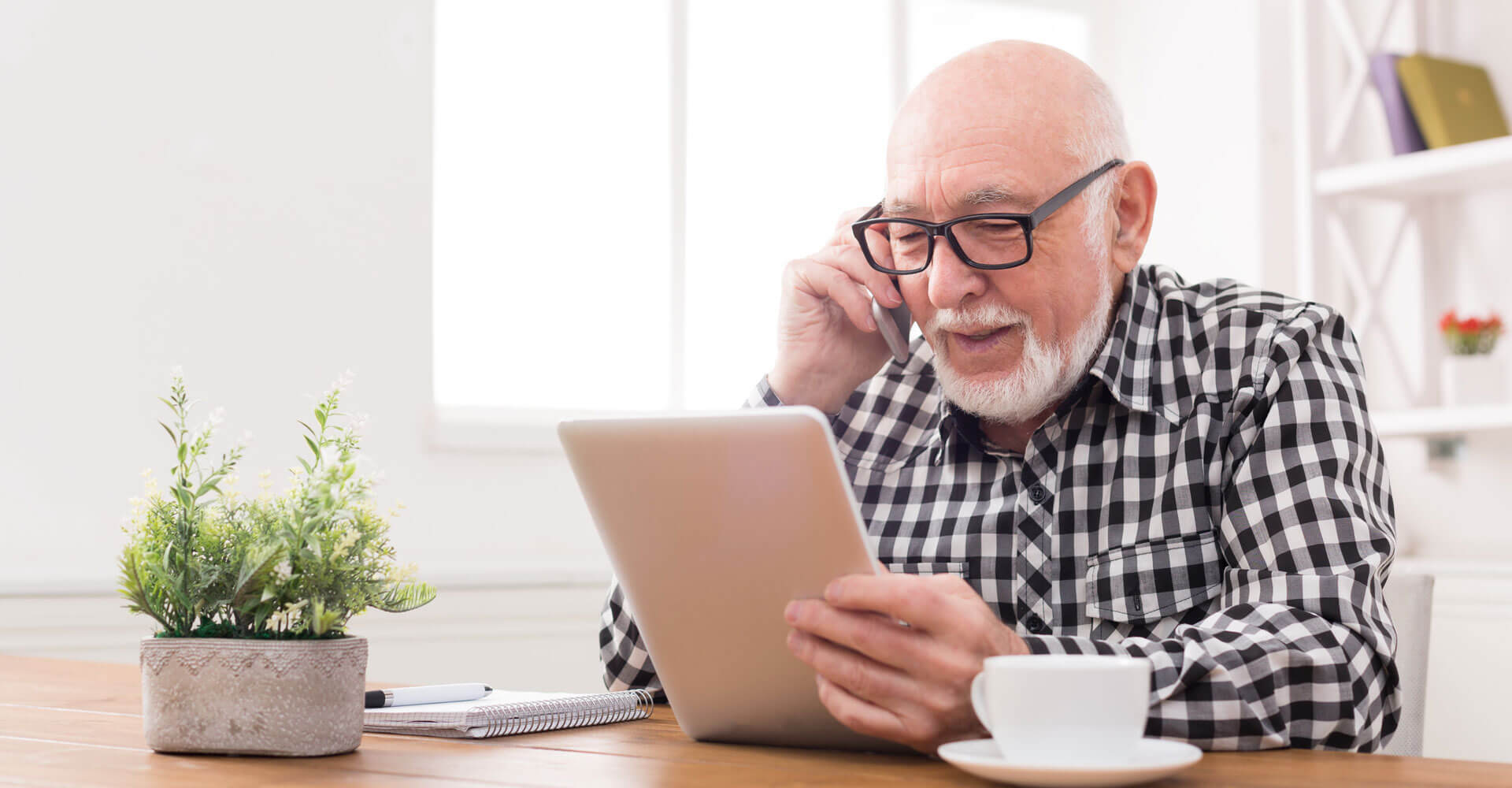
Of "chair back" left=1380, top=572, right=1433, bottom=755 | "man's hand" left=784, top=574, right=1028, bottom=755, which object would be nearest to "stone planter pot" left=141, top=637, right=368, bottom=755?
"man's hand" left=784, top=574, right=1028, bottom=755

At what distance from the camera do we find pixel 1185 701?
3.29 feet

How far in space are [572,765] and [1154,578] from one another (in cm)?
72

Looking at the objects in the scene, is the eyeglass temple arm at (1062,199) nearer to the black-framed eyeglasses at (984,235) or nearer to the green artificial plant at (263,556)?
the black-framed eyeglasses at (984,235)

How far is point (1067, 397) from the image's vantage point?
1530 mm

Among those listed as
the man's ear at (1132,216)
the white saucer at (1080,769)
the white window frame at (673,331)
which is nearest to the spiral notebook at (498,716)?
the white saucer at (1080,769)

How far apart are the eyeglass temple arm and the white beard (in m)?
0.10

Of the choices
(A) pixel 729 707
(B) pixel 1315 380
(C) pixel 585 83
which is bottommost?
(A) pixel 729 707

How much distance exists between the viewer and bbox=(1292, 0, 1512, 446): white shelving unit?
284 cm

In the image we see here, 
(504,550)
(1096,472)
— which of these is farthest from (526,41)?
(1096,472)

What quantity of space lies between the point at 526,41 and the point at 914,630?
2.34 metres

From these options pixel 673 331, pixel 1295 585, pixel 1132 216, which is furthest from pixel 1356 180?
pixel 1295 585

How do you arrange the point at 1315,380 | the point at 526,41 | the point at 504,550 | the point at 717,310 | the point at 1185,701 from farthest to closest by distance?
the point at 717,310 < the point at 526,41 < the point at 504,550 < the point at 1315,380 < the point at 1185,701

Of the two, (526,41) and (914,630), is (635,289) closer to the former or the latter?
(526,41)

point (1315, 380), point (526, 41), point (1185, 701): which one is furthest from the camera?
point (526, 41)
